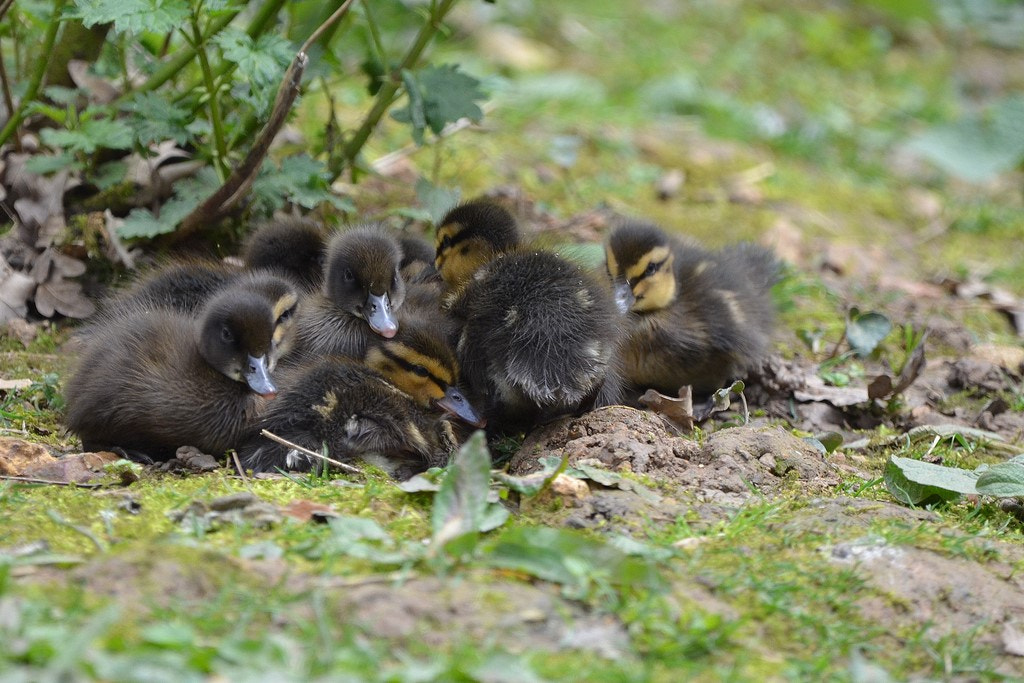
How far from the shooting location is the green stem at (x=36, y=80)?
13.2ft

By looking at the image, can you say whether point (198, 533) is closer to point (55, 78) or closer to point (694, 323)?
point (694, 323)

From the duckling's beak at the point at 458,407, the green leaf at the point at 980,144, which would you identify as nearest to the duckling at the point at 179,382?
the duckling's beak at the point at 458,407

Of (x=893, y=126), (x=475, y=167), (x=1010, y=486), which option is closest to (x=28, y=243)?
(x=475, y=167)

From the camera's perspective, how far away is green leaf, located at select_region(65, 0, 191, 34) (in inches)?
137

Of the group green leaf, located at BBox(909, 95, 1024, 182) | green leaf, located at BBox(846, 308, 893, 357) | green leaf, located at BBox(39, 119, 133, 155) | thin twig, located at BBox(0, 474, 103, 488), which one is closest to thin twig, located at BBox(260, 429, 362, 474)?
thin twig, located at BBox(0, 474, 103, 488)

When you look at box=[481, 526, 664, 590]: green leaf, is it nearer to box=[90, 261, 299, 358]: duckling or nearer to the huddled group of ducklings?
the huddled group of ducklings

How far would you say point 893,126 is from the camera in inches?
351

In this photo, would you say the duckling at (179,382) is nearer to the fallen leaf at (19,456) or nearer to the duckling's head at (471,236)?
the fallen leaf at (19,456)

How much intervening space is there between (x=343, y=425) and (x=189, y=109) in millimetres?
1665

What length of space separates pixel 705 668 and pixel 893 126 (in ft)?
25.0

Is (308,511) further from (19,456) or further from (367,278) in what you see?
(367,278)

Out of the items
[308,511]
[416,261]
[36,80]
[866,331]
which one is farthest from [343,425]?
[866,331]

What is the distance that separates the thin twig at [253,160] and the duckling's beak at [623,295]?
1.35 meters

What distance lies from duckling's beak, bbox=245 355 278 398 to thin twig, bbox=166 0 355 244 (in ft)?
3.36
